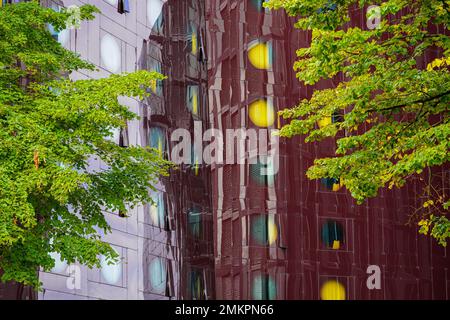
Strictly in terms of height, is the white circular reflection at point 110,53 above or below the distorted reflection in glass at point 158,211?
above

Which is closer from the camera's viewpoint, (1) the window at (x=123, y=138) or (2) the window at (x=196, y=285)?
(1) the window at (x=123, y=138)

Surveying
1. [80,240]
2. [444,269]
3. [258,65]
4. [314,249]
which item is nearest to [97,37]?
[258,65]

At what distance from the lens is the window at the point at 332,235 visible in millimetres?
49844

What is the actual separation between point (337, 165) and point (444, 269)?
31.6 metres

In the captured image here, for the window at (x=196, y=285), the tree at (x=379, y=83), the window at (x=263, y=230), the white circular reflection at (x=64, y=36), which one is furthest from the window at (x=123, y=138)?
the tree at (x=379, y=83)

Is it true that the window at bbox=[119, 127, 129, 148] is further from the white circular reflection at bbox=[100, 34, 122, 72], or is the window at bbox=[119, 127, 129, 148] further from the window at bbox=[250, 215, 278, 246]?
the window at bbox=[250, 215, 278, 246]

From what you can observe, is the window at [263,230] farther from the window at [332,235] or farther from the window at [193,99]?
the window at [193,99]

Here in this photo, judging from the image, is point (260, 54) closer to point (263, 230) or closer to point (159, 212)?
point (263, 230)

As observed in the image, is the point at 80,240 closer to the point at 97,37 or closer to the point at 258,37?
the point at 97,37

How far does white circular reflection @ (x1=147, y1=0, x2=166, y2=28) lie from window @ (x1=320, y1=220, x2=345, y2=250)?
12.3 metres

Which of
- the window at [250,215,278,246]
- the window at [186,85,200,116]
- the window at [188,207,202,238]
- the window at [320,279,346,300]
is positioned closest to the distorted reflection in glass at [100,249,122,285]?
the window at [188,207,202,238]

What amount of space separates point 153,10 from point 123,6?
2013 millimetres

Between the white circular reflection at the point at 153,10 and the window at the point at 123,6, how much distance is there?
52.4 inches

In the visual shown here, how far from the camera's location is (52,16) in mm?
30094
